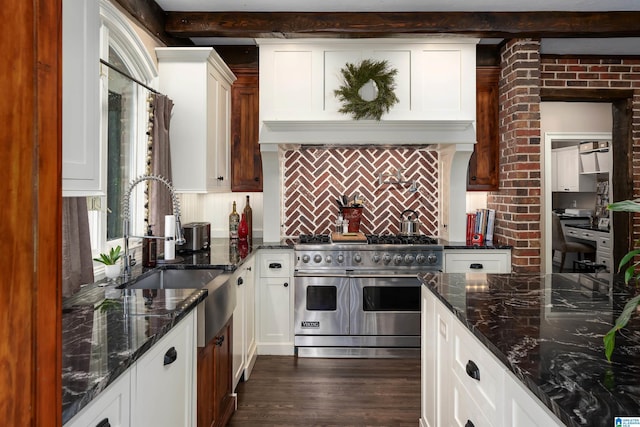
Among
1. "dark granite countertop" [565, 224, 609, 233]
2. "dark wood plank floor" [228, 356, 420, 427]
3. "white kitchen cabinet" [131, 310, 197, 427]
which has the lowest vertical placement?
"dark wood plank floor" [228, 356, 420, 427]

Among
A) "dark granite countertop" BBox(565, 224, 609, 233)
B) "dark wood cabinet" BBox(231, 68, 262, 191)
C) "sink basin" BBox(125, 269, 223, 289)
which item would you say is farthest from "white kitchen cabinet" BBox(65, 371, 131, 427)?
"dark granite countertop" BBox(565, 224, 609, 233)

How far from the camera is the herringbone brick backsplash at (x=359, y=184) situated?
15.0 feet

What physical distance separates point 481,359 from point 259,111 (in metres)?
3.07

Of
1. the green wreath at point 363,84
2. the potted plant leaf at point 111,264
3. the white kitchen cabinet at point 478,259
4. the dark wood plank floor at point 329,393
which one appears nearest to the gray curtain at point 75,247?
the potted plant leaf at point 111,264

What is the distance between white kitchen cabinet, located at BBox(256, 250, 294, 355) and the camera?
3.95m

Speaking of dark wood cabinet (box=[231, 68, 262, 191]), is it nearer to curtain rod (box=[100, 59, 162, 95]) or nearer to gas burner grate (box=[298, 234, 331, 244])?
Result: gas burner grate (box=[298, 234, 331, 244])

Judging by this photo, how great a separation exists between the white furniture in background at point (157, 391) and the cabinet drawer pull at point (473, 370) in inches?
43.6

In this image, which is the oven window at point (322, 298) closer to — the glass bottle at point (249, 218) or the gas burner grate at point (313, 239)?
the gas burner grate at point (313, 239)

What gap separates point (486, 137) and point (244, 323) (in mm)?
2785

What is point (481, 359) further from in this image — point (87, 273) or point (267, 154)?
point (267, 154)

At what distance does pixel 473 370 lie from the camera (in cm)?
159

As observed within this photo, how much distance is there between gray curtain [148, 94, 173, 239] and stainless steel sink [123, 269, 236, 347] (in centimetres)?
46

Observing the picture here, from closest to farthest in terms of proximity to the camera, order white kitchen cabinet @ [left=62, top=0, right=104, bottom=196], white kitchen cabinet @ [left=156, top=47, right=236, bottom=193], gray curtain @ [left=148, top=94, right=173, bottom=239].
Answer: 1. white kitchen cabinet @ [left=62, top=0, right=104, bottom=196]
2. gray curtain @ [left=148, top=94, right=173, bottom=239]
3. white kitchen cabinet @ [left=156, top=47, right=236, bottom=193]

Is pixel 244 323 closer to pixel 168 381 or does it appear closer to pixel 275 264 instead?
pixel 275 264
